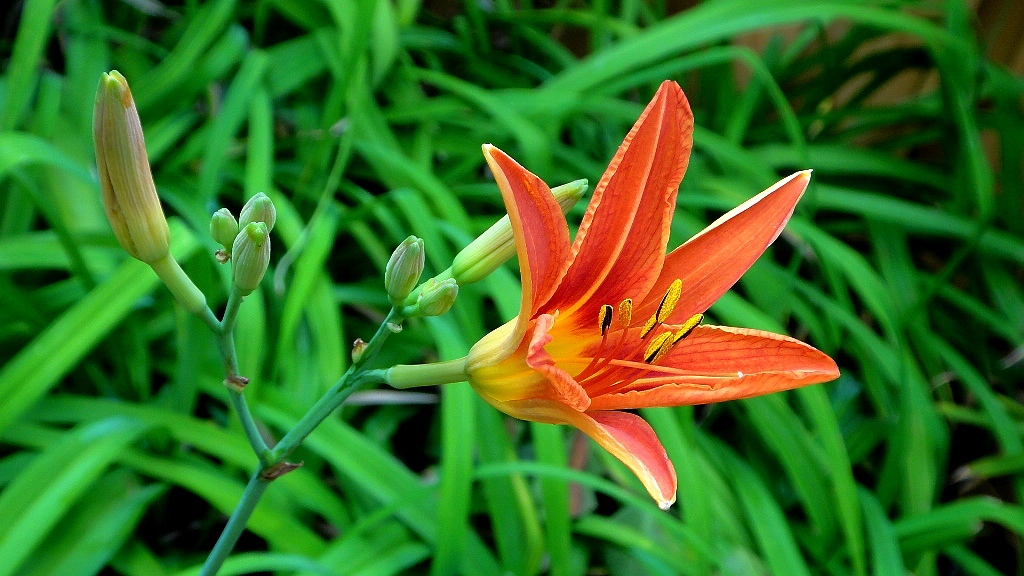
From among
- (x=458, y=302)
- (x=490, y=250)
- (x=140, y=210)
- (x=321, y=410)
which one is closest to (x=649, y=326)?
(x=490, y=250)

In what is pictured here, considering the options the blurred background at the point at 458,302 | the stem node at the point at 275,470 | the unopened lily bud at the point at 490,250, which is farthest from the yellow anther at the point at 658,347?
the blurred background at the point at 458,302

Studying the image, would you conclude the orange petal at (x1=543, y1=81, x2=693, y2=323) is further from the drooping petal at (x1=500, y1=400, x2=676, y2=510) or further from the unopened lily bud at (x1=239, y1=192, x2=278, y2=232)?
the unopened lily bud at (x1=239, y1=192, x2=278, y2=232)

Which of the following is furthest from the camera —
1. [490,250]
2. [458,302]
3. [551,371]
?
[458,302]

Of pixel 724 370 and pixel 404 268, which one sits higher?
pixel 404 268

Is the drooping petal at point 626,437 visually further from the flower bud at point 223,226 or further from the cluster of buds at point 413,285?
the flower bud at point 223,226

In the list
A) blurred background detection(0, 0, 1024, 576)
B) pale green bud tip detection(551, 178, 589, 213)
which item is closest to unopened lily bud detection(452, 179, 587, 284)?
pale green bud tip detection(551, 178, 589, 213)

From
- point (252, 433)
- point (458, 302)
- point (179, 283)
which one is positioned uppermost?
A: point (179, 283)

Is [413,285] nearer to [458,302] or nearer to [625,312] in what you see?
[625,312]

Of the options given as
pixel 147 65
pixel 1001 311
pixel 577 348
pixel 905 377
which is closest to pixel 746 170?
pixel 905 377
